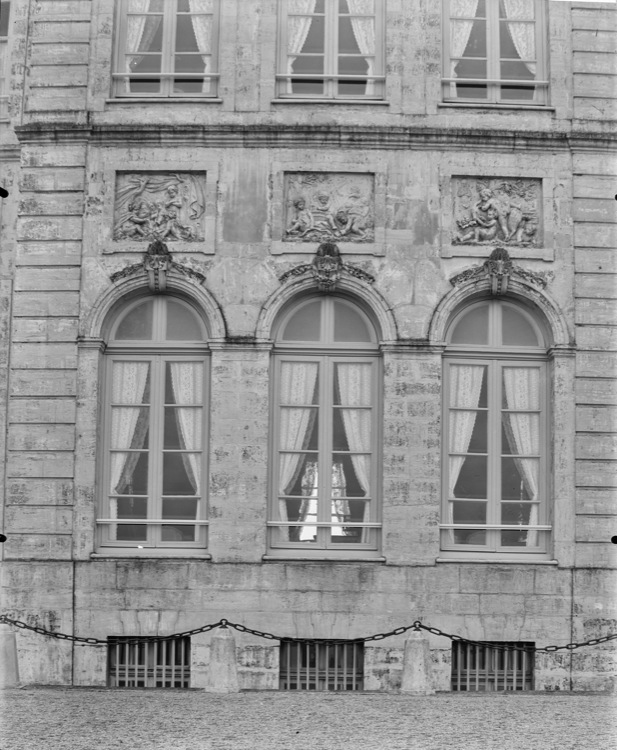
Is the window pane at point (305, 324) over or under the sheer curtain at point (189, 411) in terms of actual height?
over

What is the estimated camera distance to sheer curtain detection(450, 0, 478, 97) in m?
16.5

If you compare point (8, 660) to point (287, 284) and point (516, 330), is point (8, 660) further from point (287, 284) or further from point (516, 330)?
point (516, 330)

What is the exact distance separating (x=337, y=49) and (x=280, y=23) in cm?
69

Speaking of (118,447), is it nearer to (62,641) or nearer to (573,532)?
(62,641)

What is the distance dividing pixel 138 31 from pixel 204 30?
29.2 inches

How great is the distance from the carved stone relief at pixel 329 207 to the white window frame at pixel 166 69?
4.71 feet

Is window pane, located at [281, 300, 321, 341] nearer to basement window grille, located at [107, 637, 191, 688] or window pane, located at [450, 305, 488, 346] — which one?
window pane, located at [450, 305, 488, 346]

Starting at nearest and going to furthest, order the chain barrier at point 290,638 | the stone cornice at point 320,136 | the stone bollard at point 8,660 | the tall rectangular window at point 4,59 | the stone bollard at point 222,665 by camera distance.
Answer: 1. the stone bollard at point 222,665
2. the stone bollard at point 8,660
3. the chain barrier at point 290,638
4. the stone cornice at point 320,136
5. the tall rectangular window at point 4,59

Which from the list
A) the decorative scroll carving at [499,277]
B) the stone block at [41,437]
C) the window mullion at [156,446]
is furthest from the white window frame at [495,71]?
the stone block at [41,437]

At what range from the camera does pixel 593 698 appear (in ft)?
48.4

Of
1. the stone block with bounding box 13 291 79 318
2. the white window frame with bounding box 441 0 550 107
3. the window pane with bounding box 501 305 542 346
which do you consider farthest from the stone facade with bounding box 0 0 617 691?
the window pane with bounding box 501 305 542 346

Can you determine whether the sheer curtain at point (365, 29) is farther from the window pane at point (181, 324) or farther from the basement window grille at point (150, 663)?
the basement window grille at point (150, 663)

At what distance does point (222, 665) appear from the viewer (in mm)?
14750

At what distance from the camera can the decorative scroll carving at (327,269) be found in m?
16.1
